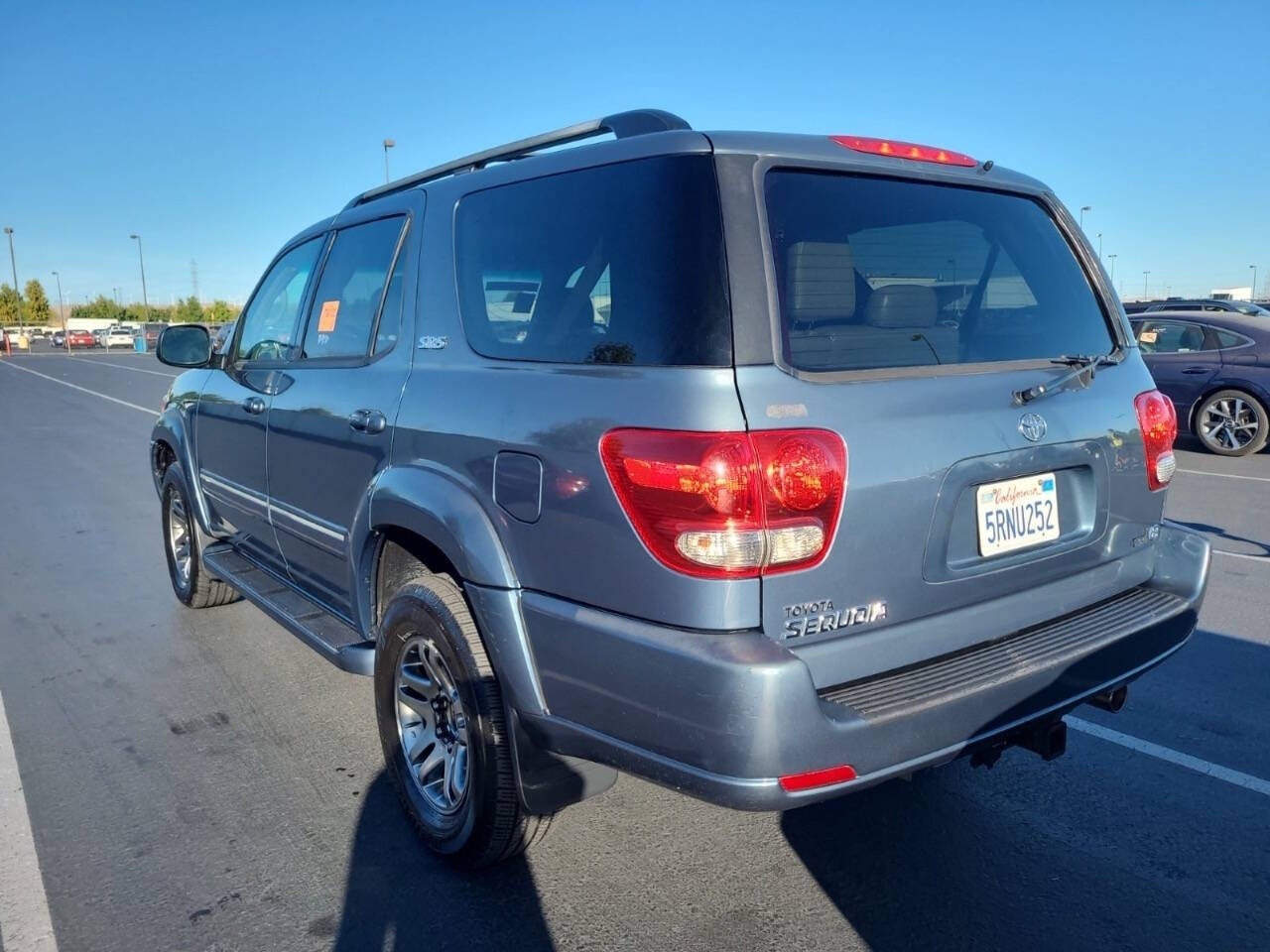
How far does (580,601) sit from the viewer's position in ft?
7.80

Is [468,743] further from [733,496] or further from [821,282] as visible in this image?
[821,282]

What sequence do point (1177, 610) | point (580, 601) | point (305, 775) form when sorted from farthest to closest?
point (305, 775) < point (1177, 610) < point (580, 601)

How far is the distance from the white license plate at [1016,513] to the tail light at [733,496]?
534 millimetres

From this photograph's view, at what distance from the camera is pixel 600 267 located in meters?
2.58

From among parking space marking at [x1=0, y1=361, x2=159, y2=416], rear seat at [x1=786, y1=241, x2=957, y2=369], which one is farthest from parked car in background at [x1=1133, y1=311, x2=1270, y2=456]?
parking space marking at [x1=0, y1=361, x2=159, y2=416]

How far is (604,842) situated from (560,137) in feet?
7.50

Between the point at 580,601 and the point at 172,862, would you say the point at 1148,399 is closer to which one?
the point at 580,601

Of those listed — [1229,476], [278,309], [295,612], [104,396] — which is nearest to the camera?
[295,612]

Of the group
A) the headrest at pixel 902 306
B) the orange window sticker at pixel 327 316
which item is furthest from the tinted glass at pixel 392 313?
the headrest at pixel 902 306

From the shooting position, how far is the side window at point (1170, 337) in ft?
38.6

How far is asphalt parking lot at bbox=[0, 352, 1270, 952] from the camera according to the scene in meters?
2.70

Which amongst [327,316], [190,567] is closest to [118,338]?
[190,567]

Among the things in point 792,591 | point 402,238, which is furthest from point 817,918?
point 402,238

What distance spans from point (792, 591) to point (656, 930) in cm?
113
